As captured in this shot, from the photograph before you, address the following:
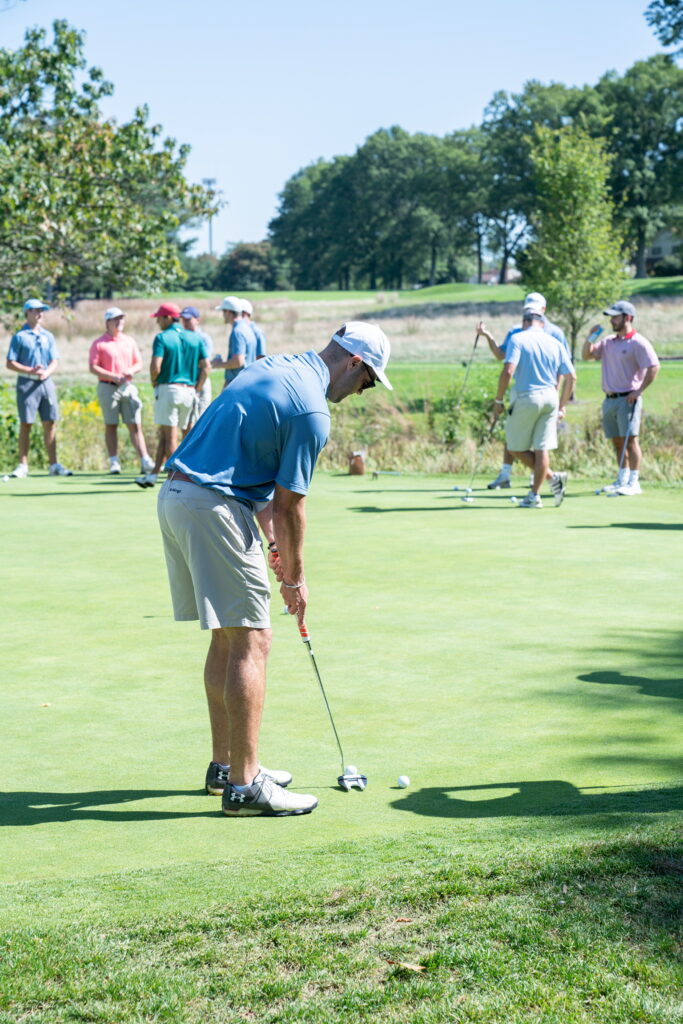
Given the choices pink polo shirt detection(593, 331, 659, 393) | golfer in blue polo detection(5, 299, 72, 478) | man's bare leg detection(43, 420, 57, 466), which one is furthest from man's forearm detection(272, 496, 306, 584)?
man's bare leg detection(43, 420, 57, 466)

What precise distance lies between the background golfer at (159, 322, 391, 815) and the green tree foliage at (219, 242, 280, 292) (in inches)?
4919

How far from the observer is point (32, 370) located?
16625mm

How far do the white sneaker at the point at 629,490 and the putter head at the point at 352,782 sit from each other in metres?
10.5

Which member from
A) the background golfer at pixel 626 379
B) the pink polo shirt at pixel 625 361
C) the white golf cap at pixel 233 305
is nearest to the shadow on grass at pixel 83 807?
the white golf cap at pixel 233 305

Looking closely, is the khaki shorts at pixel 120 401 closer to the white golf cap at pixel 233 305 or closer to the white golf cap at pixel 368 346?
the white golf cap at pixel 233 305

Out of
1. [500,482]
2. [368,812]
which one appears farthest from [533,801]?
[500,482]

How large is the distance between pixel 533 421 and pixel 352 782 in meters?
9.23

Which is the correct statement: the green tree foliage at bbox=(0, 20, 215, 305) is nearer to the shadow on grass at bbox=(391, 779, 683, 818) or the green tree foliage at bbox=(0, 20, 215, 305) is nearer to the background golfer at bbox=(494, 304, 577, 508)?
the background golfer at bbox=(494, 304, 577, 508)

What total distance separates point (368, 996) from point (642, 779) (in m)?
2.14

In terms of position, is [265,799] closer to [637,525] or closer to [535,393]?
[637,525]

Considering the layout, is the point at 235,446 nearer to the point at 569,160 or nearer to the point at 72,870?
the point at 72,870

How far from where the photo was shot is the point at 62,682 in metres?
6.62

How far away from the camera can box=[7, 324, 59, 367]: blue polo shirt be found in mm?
16609

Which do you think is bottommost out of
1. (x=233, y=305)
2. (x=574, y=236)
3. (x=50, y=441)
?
(x=50, y=441)
